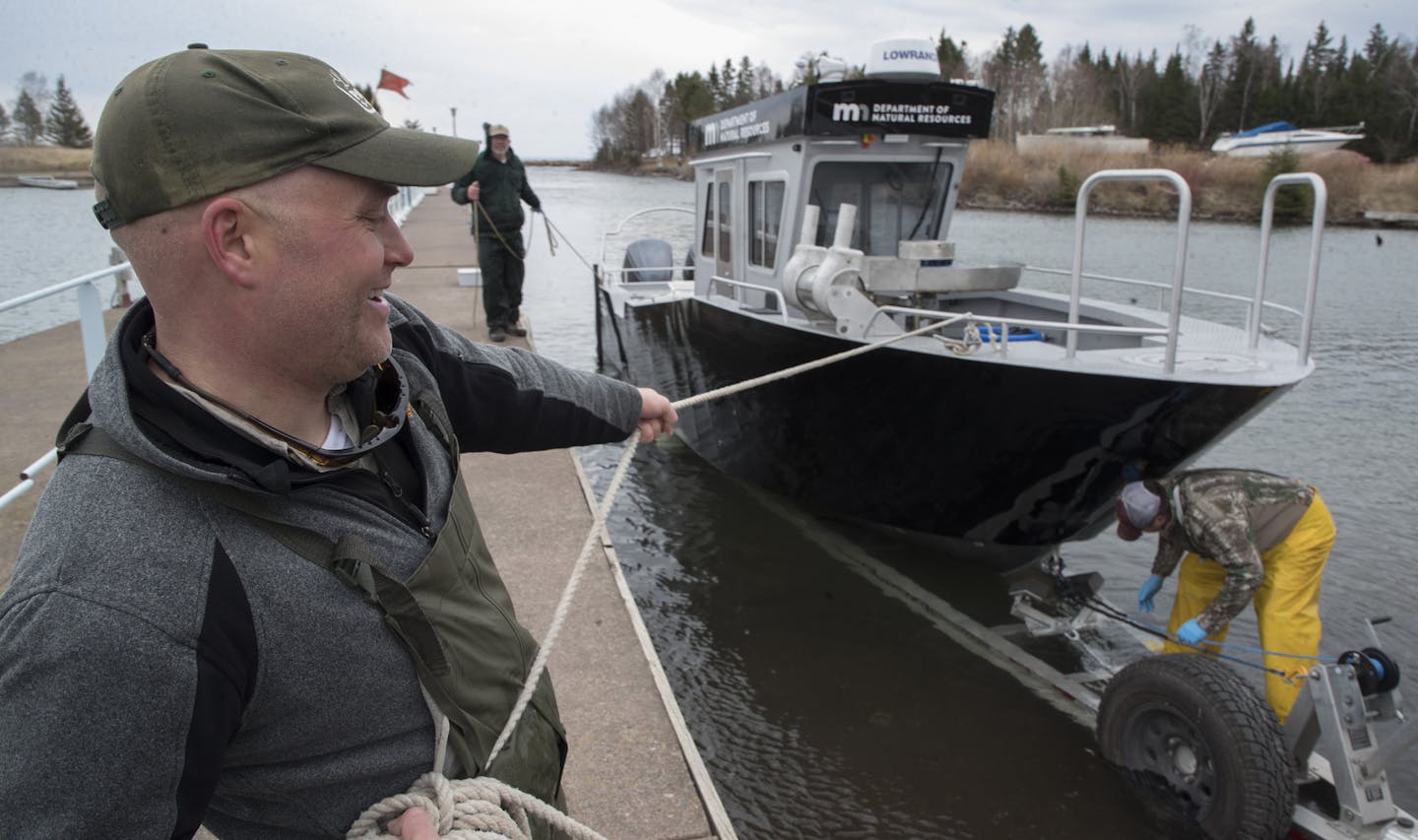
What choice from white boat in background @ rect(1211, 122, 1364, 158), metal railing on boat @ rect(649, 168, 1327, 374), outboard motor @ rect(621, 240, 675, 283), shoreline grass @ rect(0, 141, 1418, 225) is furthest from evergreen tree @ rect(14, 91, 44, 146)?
white boat in background @ rect(1211, 122, 1364, 158)

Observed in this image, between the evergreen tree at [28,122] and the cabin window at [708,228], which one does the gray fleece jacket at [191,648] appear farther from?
the evergreen tree at [28,122]

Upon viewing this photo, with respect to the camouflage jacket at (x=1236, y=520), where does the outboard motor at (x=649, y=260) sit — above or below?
above

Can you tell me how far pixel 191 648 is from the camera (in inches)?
38.2

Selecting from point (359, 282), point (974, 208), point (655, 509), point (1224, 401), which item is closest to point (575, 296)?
point (655, 509)

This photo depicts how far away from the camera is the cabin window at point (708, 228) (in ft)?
27.9

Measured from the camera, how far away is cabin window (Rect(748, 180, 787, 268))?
281 inches

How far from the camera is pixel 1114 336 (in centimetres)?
647

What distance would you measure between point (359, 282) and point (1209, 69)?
3713 inches

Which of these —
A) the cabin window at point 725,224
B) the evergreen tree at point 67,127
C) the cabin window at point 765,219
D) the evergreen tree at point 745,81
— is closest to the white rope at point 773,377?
the cabin window at point 765,219

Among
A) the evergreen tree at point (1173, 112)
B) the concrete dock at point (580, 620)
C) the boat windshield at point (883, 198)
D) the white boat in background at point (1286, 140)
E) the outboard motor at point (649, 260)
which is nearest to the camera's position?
the concrete dock at point (580, 620)

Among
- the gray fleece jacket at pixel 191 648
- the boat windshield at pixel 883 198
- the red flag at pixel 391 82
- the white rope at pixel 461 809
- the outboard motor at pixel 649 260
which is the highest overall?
the red flag at pixel 391 82

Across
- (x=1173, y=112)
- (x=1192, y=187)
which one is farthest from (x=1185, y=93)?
(x=1192, y=187)

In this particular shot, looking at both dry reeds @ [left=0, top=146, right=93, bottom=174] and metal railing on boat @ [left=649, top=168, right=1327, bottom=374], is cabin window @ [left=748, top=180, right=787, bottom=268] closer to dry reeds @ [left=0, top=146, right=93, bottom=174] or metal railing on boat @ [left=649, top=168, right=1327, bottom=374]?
metal railing on boat @ [left=649, top=168, right=1327, bottom=374]

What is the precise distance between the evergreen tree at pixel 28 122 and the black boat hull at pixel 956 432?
7425mm
